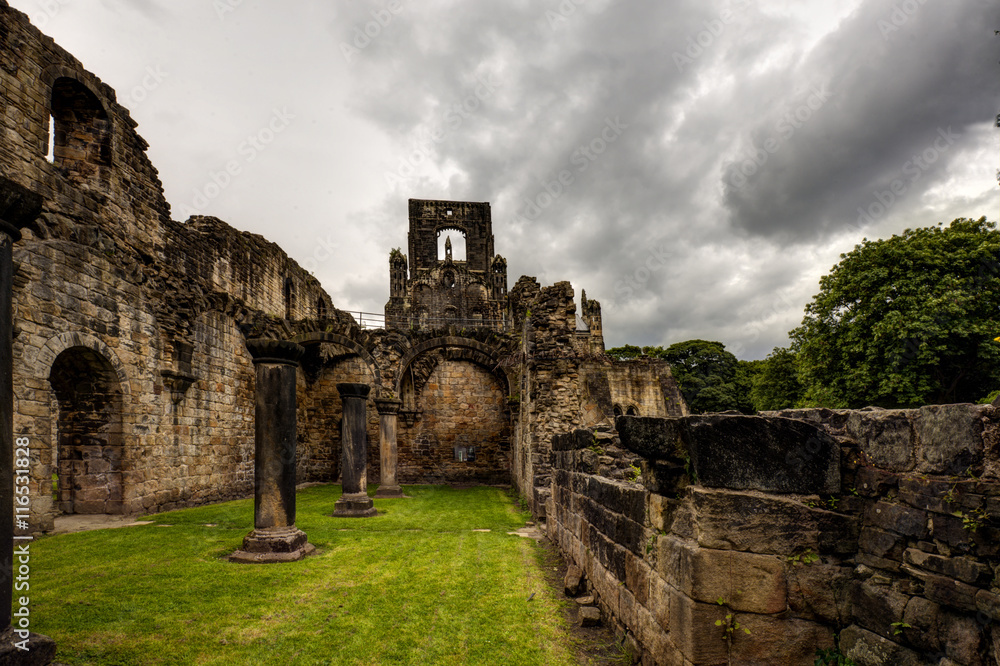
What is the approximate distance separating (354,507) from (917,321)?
16415mm

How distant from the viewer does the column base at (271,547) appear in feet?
20.8

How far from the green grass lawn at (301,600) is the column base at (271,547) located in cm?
16

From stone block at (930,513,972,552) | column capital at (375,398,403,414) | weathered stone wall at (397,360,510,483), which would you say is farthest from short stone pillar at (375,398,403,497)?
stone block at (930,513,972,552)

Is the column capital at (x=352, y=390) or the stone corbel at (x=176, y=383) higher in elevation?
the stone corbel at (x=176, y=383)

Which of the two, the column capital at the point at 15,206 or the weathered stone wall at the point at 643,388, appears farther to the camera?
the weathered stone wall at the point at 643,388

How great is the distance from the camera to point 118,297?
31.6 ft

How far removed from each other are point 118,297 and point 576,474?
927 cm

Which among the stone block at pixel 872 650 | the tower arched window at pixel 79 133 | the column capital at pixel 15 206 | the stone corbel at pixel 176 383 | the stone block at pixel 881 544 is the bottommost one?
the stone block at pixel 872 650

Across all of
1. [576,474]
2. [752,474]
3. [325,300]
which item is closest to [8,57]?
[576,474]

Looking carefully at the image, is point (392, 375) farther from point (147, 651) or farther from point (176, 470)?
point (147, 651)

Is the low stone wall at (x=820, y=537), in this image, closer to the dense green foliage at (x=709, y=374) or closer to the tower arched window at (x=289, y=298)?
the tower arched window at (x=289, y=298)

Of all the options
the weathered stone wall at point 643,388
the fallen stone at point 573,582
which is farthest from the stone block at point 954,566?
the weathered stone wall at point 643,388

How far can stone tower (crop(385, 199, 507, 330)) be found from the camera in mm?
39156

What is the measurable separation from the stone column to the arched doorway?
7.36m
